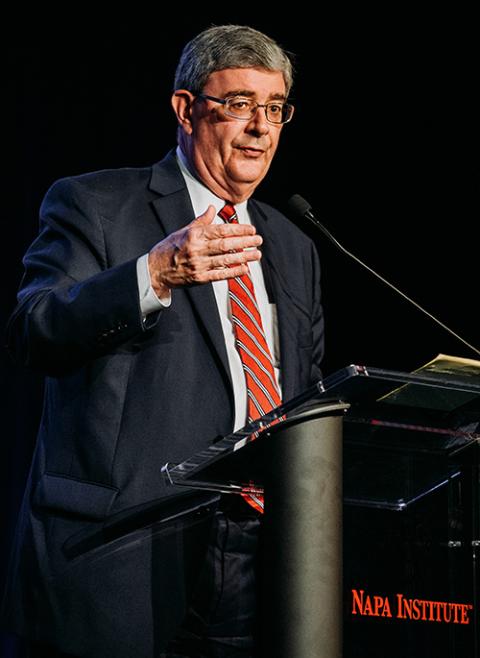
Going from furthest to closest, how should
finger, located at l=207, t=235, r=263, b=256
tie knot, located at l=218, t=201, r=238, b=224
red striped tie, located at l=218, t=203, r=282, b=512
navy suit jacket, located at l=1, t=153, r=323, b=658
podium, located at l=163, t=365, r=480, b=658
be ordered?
tie knot, located at l=218, t=201, r=238, b=224 < red striped tie, located at l=218, t=203, r=282, b=512 < navy suit jacket, located at l=1, t=153, r=323, b=658 < finger, located at l=207, t=235, r=263, b=256 < podium, located at l=163, t=365, r=480, b=658

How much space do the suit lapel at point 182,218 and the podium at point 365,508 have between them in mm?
412

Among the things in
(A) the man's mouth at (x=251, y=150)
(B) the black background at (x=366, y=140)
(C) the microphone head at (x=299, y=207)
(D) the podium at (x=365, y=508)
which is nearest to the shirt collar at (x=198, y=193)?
(A) the man's mouth at (x=251, y=150)

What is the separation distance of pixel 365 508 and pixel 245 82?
3.73 ft

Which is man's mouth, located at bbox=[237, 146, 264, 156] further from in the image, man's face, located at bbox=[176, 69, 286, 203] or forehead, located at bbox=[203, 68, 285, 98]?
forehead, located at bbox=[203, 68, 285, 98]

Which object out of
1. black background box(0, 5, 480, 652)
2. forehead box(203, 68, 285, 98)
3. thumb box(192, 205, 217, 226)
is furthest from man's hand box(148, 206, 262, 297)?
black background box(0, 5, 480, 652)

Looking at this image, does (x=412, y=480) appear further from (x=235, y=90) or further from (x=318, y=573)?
(x=235, y=90)

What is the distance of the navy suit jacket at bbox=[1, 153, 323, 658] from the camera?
1689mm

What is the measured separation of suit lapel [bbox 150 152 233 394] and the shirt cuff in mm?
227

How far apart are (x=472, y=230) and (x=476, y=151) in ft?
0.97

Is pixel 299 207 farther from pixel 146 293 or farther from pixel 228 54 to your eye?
pixel 146 293

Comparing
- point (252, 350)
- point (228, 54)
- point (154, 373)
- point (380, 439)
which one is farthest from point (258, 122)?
point (380, 439)

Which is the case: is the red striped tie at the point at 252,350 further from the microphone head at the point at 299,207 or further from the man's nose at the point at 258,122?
the man's nose at the point at 258,122

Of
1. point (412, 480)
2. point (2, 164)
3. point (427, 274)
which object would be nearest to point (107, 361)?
point (412, 480)

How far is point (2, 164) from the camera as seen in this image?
3271 millimetres
